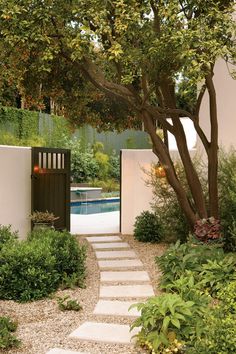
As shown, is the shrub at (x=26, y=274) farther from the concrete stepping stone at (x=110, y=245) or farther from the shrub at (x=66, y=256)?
the concrete stepping stone at (x=110, y=245)

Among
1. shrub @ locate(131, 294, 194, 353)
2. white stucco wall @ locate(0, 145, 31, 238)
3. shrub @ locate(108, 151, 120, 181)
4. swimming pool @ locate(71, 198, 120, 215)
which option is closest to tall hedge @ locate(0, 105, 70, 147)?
swimming pool @ locate(71, 198, 120, 215)

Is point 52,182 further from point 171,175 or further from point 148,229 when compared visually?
point 171,175

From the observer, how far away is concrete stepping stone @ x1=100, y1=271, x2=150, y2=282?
7008 mm

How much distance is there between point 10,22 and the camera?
624cm

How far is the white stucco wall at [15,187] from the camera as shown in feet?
28.5

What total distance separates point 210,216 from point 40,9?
4.30m

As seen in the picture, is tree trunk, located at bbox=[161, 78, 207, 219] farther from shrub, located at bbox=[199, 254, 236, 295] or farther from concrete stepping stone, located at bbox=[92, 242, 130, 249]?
concrete stepping stone, located at bbox=[92, 242, 130, 249]

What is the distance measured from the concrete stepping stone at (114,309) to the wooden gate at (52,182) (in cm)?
434

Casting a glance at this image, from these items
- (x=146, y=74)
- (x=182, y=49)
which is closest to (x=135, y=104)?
(x=146, y=74)

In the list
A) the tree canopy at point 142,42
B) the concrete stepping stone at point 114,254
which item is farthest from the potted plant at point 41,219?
the tree canopy at point 142,42

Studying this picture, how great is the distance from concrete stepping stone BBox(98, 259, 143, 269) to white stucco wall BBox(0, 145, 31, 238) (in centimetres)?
207

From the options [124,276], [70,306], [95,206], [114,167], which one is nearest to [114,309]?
[70,306]

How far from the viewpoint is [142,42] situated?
7.09 meters

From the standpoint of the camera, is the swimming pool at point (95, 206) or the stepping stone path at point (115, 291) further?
the swimming pool at point (95, 206)
